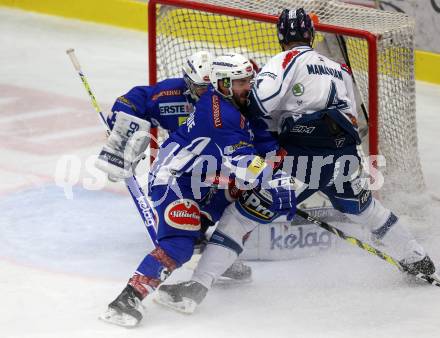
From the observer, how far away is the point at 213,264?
13.2ft

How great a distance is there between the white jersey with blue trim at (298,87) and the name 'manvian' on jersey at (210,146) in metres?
0.13

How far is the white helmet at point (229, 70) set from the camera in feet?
13.1

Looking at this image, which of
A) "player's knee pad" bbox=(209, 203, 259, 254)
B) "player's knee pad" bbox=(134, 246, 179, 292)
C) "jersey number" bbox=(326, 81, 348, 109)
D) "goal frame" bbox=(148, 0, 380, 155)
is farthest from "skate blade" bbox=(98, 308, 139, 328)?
"goal frame" bbox=(148, 0, 380, 155)

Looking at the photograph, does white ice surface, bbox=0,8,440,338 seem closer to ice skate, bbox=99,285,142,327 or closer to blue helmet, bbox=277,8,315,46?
ice skate, bbox=99,285,142,327

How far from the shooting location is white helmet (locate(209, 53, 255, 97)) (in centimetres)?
400

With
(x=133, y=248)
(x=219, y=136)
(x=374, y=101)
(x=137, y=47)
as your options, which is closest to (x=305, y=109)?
(x=219, y=136)

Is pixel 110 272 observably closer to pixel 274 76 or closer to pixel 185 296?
pixel 185 296

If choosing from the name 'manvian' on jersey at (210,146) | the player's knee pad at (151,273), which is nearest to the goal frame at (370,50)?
the name 'manvian' on jersey at (210,146)

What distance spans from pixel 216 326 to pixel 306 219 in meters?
0.73

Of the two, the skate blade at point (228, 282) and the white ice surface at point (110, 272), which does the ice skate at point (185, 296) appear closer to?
the white ice surface at point (110, 272)

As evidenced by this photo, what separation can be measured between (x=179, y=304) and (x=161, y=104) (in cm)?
99

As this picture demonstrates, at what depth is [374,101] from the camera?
189 inches

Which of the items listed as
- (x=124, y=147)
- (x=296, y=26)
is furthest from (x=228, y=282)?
(x=296, y=26)

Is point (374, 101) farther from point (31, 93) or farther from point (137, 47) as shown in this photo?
point (137, 47)
